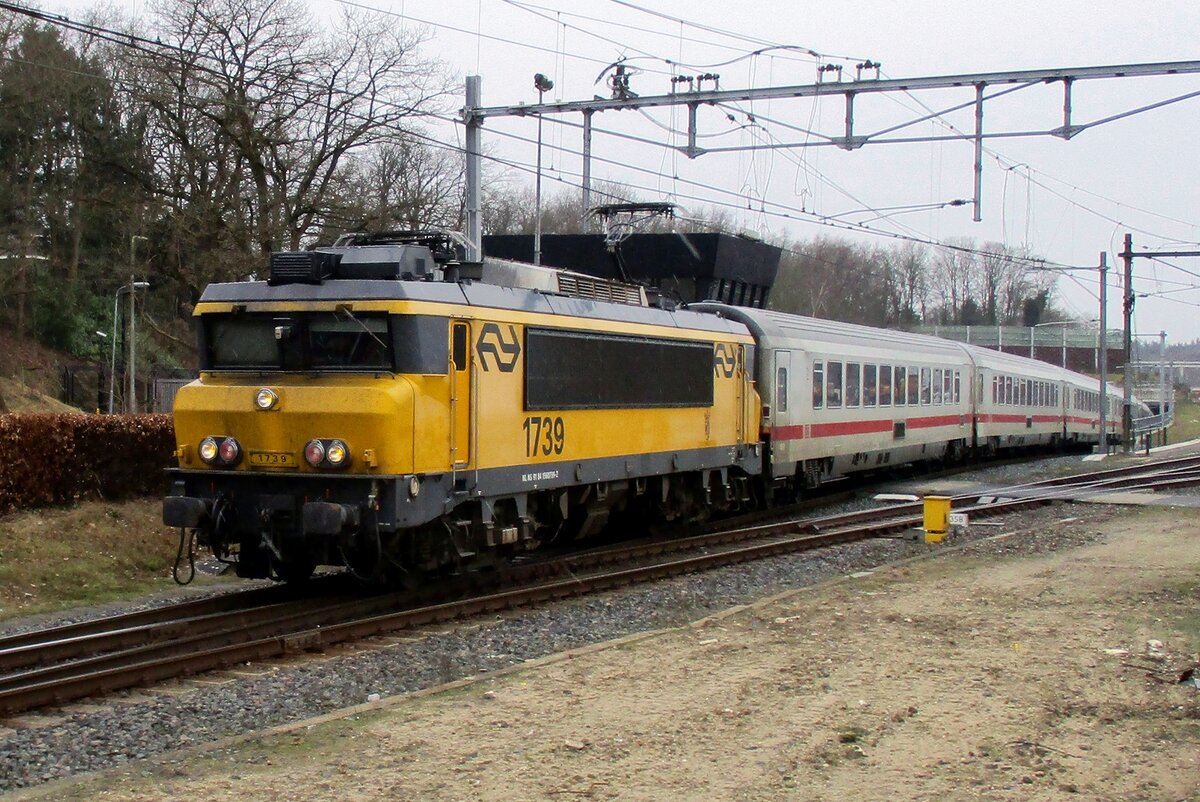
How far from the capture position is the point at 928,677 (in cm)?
881

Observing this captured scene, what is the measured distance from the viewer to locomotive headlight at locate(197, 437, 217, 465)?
11312mm

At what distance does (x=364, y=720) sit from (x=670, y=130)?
1478cm

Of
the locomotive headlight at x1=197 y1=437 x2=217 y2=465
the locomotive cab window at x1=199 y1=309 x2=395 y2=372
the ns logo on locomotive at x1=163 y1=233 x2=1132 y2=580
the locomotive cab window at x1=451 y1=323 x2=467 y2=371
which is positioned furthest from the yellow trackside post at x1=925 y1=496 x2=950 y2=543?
the locomotive headlight at x1=197 y1=437 x2=217 y2=465

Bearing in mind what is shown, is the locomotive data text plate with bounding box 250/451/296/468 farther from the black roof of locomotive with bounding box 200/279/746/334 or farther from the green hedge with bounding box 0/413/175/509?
the green hedge with bounding box 0/413/175/509

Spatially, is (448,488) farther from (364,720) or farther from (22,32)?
(22,32)

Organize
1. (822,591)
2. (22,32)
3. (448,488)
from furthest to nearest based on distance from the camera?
(22,32) < (822,591) < (448,488)

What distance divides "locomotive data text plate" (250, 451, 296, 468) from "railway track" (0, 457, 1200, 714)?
4.49 feet

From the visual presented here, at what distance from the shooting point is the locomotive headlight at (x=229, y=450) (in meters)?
11.2

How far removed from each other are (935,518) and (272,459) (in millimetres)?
9771

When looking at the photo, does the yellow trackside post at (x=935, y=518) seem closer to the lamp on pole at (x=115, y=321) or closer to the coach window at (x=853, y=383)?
the coach window at (x=853, y=383)

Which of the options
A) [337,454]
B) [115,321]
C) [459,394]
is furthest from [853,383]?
[115,321]

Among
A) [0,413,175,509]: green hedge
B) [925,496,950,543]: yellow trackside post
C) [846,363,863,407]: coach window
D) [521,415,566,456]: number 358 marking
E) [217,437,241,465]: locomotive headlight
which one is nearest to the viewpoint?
[217,437,241,465]: locomotive headlight

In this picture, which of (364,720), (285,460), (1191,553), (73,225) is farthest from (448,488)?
(73,225)

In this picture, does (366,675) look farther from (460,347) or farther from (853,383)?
(853,383)
